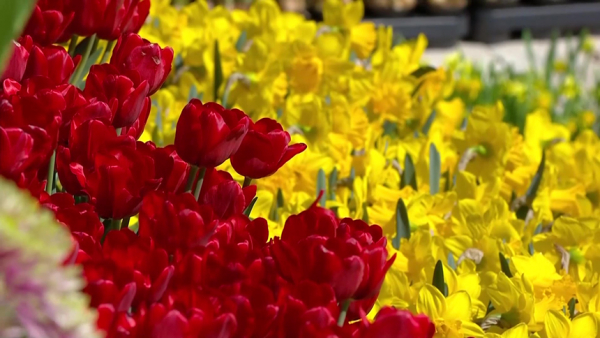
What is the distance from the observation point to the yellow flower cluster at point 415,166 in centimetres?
107

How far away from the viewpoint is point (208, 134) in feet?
2.67

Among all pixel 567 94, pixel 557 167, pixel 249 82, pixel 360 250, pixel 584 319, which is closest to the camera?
pixel 360 250

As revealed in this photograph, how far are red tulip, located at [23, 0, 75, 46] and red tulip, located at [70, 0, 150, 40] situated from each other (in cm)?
3

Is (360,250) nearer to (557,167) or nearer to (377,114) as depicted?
(557,167)

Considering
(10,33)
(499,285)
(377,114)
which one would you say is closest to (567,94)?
(377,114)

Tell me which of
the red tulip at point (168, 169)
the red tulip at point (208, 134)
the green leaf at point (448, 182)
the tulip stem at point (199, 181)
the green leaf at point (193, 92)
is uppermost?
the red tulip at point (208, 134)

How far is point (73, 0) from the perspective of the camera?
1091 mm

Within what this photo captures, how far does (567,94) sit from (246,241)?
338 centimetres

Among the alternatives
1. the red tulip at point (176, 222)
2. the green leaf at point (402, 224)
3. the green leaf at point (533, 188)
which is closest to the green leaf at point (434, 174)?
the green leaf at point (533, 188)

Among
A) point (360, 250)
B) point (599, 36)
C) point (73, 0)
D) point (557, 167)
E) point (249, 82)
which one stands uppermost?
point (73, 0)

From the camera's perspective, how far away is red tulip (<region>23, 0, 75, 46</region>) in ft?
3.36

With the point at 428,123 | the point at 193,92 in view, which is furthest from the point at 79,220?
the point at 428,123

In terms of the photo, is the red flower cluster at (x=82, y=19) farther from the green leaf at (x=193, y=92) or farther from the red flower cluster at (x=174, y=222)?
the green leaf at (x=193, y=92)

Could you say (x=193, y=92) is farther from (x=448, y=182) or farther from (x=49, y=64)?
(x=49, y=64)
